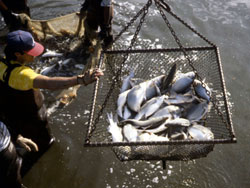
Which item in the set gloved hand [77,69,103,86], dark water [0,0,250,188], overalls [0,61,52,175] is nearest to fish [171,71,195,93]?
dark water [0,0,250,188]

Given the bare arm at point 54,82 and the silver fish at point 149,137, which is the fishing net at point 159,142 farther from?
the bare arm at point 54,82

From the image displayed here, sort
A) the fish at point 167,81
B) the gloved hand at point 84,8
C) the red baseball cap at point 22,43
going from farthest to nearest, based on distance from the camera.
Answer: the gloved hand at point 84,8
the fish at point 167,81
the red baseball cap at point 22,43

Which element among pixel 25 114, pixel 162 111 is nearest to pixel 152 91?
pixel 162 111

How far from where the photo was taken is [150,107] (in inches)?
167

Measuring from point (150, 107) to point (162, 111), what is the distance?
0.73 ft

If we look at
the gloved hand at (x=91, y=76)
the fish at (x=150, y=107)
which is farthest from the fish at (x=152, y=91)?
the gloved hand at (x=91, y=76)

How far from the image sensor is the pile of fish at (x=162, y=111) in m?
3.65

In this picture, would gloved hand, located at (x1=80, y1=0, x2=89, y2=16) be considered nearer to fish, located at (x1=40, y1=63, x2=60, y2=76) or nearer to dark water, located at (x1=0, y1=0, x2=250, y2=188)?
fish, located at (x1=40, y1=63, x2=60, y2=76)

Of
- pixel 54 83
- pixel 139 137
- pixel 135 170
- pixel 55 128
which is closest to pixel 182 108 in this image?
pixel 139 137

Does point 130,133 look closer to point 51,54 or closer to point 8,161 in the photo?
point 8,161

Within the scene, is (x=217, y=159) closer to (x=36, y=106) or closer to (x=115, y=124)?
(x=115, y=124)

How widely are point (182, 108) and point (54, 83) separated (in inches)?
91.3

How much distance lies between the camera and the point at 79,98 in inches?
225

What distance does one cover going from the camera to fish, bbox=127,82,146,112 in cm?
425
